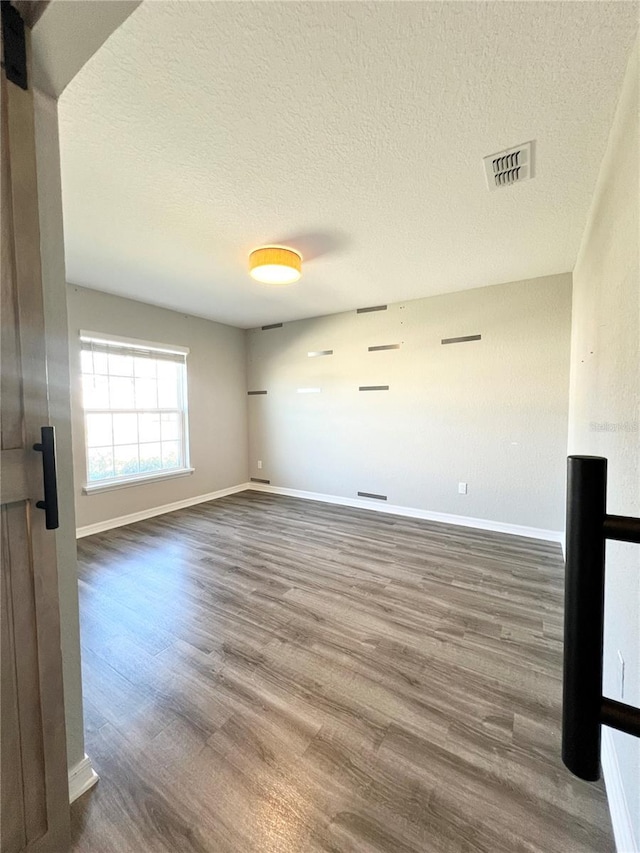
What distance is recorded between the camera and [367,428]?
4.31 m

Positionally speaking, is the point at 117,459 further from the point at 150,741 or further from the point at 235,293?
the point at 150,741

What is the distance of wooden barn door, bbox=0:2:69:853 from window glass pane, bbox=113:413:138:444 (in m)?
3.22

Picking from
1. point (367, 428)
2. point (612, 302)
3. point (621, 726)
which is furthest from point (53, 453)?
point (367, 428)

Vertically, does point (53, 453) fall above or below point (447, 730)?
above

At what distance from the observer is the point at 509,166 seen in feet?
5.51

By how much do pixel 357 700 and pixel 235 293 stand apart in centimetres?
355

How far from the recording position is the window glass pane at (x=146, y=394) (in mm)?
4027

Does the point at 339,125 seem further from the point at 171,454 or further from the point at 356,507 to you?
the point at 171,454

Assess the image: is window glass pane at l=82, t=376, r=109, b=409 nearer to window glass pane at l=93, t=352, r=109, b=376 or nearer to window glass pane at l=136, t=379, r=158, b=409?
window glass pane at l=93, t=352, r=109, b=376

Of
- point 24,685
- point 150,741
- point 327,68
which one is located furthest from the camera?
point 150,741

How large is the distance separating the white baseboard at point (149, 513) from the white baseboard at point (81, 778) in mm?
2709

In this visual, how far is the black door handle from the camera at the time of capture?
36.0 inches

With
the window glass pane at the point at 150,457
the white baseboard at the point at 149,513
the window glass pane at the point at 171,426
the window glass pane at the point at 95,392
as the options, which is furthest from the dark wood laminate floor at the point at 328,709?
the window glass pane at the point at 171,426

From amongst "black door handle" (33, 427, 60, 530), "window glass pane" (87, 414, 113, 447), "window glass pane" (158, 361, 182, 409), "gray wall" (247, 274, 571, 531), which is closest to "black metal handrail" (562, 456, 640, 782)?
"black door handle" (33, 427, 60, 530)
